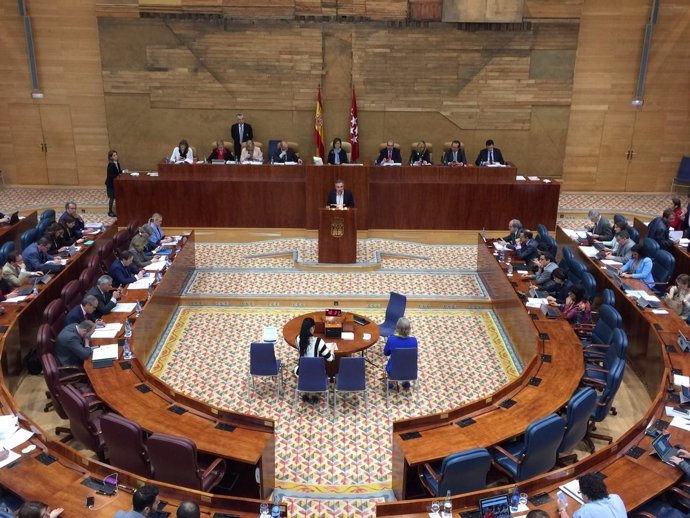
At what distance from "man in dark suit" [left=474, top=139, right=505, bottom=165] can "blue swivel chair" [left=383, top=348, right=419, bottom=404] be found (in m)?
8.17

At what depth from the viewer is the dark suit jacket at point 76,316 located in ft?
26.0

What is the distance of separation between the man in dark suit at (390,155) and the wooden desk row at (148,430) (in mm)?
8479

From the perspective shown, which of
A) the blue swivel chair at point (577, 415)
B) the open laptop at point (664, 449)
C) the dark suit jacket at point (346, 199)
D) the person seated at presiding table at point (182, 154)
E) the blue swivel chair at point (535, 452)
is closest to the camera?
the open laptop at point (664, 449)

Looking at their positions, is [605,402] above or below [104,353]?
below

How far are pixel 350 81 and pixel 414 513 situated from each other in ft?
44.1

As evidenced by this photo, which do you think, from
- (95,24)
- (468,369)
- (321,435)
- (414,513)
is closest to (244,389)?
(321,435)

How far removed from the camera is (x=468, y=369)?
29.2 ft

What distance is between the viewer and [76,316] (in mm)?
8000

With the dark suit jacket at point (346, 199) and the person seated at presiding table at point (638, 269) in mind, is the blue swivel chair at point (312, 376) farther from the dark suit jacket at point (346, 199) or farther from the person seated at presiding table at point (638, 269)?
the dark suit jacket at point (346, 199)

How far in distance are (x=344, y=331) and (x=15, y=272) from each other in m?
4.79

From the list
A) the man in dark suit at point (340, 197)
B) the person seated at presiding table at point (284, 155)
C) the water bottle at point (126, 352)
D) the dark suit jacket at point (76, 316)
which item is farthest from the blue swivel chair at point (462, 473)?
the person seated at presiding table at point (284, 155)

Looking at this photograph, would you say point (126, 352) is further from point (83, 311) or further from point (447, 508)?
point (447, 508)

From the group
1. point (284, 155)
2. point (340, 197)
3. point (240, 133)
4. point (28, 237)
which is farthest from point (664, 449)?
point (240, 133)

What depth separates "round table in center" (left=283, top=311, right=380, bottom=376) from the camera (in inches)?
324
